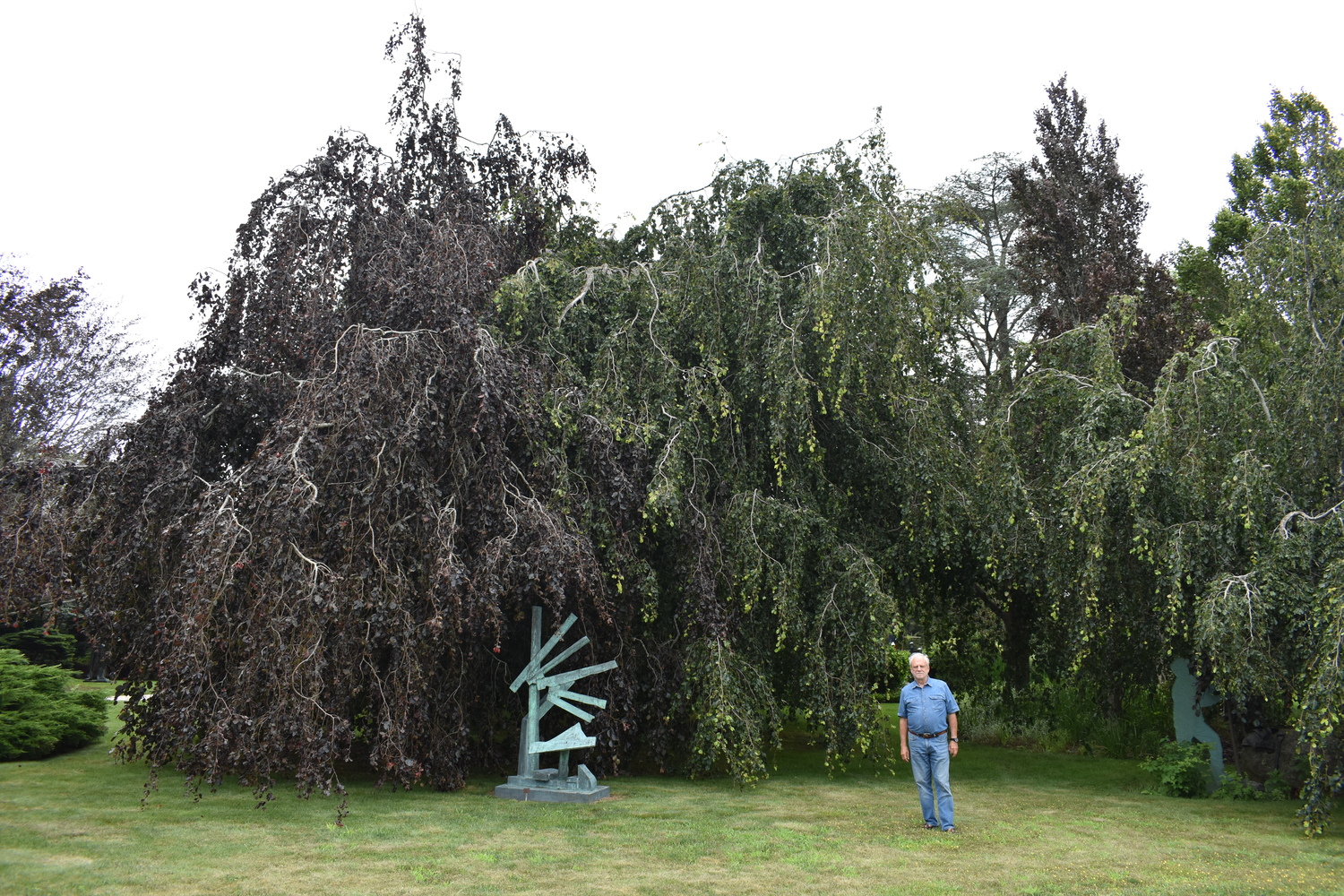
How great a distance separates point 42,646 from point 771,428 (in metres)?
13.7

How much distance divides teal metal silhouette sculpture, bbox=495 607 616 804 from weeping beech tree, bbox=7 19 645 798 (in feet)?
1.22

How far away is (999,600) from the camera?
10.5 m

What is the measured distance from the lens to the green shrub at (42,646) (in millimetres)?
14382

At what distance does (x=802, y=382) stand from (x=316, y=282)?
4.45m

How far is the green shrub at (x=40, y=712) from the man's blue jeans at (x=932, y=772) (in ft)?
26.8

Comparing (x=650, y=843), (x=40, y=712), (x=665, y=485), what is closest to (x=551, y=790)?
(x=650, y=843)

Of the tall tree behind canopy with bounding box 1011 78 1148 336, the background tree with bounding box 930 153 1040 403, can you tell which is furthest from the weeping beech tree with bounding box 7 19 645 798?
the background tree with bounding box 930 153 1040 403

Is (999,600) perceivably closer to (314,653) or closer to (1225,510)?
(1225,510)

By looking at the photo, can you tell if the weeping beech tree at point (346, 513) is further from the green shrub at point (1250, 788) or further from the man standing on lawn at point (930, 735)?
the green shrub at point (1250, 788)

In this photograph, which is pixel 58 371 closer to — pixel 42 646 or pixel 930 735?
pixel 42 646

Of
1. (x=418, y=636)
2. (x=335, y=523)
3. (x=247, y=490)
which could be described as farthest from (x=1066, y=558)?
(x=247, y=490)

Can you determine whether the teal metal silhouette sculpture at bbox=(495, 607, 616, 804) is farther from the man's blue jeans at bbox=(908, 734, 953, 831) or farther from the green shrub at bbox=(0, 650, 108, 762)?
the green shrub at bbox=(0, 650, 108, 762)

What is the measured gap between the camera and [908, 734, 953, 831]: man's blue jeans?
6.50 m

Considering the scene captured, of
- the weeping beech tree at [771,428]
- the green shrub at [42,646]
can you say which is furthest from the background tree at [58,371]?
the weeping beech tree at [771,428]
